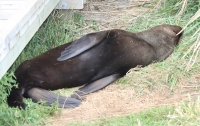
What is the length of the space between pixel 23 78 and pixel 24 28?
2.69 ft

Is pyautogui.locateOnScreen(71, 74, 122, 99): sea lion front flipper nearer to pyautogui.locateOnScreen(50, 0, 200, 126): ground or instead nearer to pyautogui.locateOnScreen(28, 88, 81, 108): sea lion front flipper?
pyautogui.locateOnScreen(50, 0, 200, 126): ground

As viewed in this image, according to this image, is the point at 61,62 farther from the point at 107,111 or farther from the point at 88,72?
the point at 107,111

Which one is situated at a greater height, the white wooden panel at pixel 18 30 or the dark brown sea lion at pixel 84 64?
the white wooden panel at pixel 18 30

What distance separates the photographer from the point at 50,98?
560 centimetres

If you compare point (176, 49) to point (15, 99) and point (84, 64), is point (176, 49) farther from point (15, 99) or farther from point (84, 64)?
point (15, 99)

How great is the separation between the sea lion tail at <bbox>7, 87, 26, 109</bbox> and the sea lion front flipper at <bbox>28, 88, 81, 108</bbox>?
16 centimetres

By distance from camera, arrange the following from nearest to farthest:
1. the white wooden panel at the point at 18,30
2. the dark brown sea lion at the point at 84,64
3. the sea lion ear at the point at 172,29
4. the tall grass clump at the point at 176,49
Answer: the white wooden panel at the point at 18,30 < the dark brown sea lion at the point at 84,64 < the tall grass clump at the point at 176,49 < the sea lion ear at the point at 172,29

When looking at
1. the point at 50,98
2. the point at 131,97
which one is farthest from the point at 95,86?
the point at 50,98

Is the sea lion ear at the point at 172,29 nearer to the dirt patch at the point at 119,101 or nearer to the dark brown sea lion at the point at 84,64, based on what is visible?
the dark brown sea lion at the point at 84,64

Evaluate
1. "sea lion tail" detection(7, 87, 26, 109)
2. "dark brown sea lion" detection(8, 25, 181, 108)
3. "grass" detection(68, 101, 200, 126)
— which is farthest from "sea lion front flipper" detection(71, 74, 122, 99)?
"grass" detection(68, 101, 200, 126)

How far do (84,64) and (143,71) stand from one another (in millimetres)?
712

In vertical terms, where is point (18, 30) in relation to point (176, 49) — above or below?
above

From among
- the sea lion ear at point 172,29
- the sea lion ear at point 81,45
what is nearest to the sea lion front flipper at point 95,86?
the sea lion ear at point 81,45

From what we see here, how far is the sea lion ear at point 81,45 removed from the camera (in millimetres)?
6164
